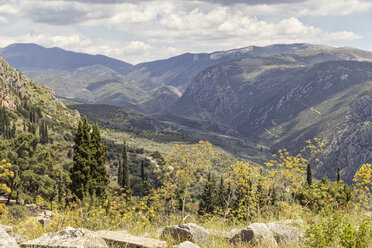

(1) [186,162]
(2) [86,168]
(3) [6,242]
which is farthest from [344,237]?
(2) [86,168]

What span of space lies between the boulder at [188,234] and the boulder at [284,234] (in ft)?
10.4

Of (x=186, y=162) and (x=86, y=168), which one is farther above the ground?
(x=186, y=162)

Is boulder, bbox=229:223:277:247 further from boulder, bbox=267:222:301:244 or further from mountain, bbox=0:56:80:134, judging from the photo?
mountain, bbox=0:56:80:134

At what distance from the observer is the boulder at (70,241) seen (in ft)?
35.4

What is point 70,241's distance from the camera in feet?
35.8

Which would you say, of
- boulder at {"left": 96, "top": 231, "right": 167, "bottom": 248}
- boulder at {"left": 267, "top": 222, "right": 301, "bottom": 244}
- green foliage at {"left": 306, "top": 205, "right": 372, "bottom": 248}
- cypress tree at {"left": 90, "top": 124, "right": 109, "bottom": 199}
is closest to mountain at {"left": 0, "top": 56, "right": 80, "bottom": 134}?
cypress tree at {"left": 90, "top": 124, "right": 109, "bottom": 199}

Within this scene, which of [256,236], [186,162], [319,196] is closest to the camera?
[256,236]

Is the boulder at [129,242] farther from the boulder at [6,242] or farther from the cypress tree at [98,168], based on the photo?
the cypress tree at [98,168]

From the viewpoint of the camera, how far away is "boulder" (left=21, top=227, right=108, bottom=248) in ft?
35.4

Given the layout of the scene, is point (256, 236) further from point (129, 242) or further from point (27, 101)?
point (27, 101)

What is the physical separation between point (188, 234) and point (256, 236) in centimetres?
305

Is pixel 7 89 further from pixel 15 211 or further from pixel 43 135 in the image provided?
pixel 15 211

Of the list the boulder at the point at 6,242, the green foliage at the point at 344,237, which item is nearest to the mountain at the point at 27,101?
the boulder at the point at 6,242

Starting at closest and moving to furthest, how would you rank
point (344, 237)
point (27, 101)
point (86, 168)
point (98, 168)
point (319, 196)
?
point (344, 237) → point (319, 196) → point (86, 168) → point (98, 168) → point (27, 101)
